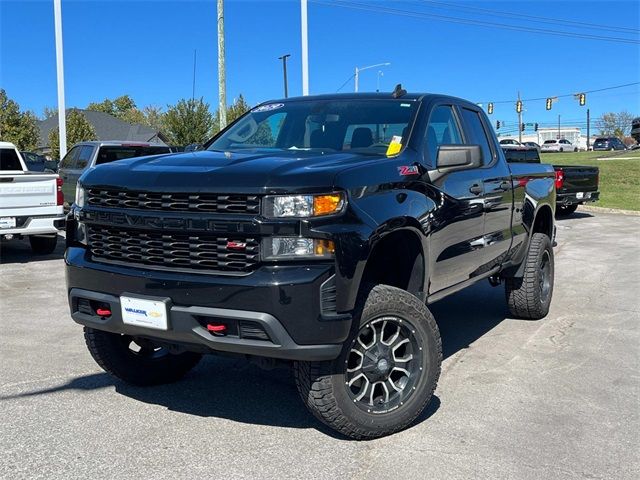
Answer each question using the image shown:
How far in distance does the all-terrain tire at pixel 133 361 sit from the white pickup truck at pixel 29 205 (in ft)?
20.2

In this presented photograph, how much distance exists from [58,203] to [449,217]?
7596mm

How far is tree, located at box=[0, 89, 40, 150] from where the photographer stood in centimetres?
4731

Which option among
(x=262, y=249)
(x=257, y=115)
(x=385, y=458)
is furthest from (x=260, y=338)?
(x=257, y=115)

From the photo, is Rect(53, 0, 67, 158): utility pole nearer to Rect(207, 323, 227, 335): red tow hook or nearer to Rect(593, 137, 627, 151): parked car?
Rect(207, 323, 227, 335): red tow hook

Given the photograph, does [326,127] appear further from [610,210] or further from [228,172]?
[610,210]

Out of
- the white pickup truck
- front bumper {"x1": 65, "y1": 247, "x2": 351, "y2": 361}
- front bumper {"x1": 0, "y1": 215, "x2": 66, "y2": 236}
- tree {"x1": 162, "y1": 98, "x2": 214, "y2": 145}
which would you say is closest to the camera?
front bumper {"x1": 65, "y1": 247, "x2": 351, "y2": 361}

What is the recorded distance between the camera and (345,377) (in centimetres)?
358

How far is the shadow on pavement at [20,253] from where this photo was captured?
35.2 ft

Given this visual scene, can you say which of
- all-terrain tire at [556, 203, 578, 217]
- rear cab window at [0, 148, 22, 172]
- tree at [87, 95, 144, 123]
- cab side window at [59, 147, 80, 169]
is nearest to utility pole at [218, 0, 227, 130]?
cab side window at [59, 147, 80, 169]

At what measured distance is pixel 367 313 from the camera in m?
3.57

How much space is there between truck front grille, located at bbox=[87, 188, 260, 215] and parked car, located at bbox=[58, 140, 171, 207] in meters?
10.0

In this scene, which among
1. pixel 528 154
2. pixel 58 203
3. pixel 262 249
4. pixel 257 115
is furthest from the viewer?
pixel 528 154

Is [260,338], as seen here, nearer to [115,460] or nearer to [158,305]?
[158,305]

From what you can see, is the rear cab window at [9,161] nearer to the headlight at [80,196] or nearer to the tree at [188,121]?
the headlight at [80,196]
